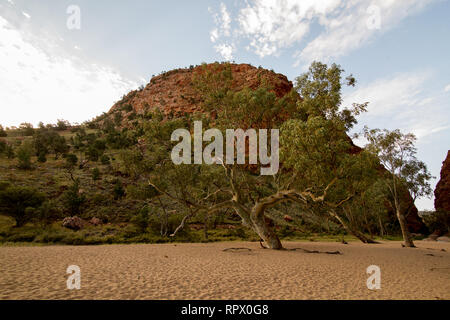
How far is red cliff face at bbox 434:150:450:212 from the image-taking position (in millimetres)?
49575

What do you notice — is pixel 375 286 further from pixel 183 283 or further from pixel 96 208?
pixel 96 208

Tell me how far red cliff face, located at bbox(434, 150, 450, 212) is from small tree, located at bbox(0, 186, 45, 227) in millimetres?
70270

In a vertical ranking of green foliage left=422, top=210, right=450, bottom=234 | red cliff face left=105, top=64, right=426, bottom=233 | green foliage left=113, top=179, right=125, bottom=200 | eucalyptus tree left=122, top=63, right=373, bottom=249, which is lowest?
green foliage left=422, top=210, right=450, bottom=234

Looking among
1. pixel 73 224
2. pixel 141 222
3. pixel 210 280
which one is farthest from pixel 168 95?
pixel 210 280

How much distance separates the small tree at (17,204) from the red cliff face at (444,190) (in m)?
70.3

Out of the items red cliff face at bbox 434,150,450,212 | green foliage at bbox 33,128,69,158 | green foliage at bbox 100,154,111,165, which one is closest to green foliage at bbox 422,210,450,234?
red cliff face at bbox 434,150,450,212

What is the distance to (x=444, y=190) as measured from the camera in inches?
2020

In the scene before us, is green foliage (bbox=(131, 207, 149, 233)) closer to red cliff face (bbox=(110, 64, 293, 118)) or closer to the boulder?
the boulder

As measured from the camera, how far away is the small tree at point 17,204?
22594 millimetres

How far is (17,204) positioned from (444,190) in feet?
247

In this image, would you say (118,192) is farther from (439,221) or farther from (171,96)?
(439,221)

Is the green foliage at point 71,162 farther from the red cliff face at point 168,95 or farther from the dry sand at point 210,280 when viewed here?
the dry sand at point 210,280
